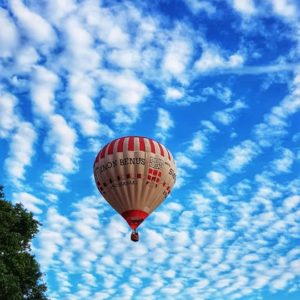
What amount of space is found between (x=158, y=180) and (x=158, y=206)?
2.63 m

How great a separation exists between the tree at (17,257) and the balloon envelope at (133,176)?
6.58 meters

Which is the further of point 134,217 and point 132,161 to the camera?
point 132,161

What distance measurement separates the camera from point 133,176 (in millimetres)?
37375

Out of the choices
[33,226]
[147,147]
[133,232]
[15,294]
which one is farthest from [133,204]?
[15,294]

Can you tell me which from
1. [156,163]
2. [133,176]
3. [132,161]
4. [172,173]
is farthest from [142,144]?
[172,173]

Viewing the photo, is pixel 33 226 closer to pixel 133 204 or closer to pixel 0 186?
pixel 0 186

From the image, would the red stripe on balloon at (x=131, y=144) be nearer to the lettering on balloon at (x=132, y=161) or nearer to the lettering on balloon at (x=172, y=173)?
the lettering on balloon at (x=132, y=161)

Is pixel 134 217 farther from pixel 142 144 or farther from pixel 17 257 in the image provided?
pixel 17 257

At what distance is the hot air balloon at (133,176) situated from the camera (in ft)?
123

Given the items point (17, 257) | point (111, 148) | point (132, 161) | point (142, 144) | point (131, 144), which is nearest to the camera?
point (17, 257)

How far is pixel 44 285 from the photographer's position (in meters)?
36.8

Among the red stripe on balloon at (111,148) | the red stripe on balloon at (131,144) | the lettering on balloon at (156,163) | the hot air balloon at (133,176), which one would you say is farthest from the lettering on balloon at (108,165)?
the lettering on balloon at (156,163)

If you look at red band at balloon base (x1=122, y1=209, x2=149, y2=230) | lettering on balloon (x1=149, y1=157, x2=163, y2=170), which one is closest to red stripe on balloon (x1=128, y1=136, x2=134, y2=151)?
lettering on balloon (x1=149, y1=157, x2=163, y2=170)

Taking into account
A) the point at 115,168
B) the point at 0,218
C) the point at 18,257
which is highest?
the point at 115,168
